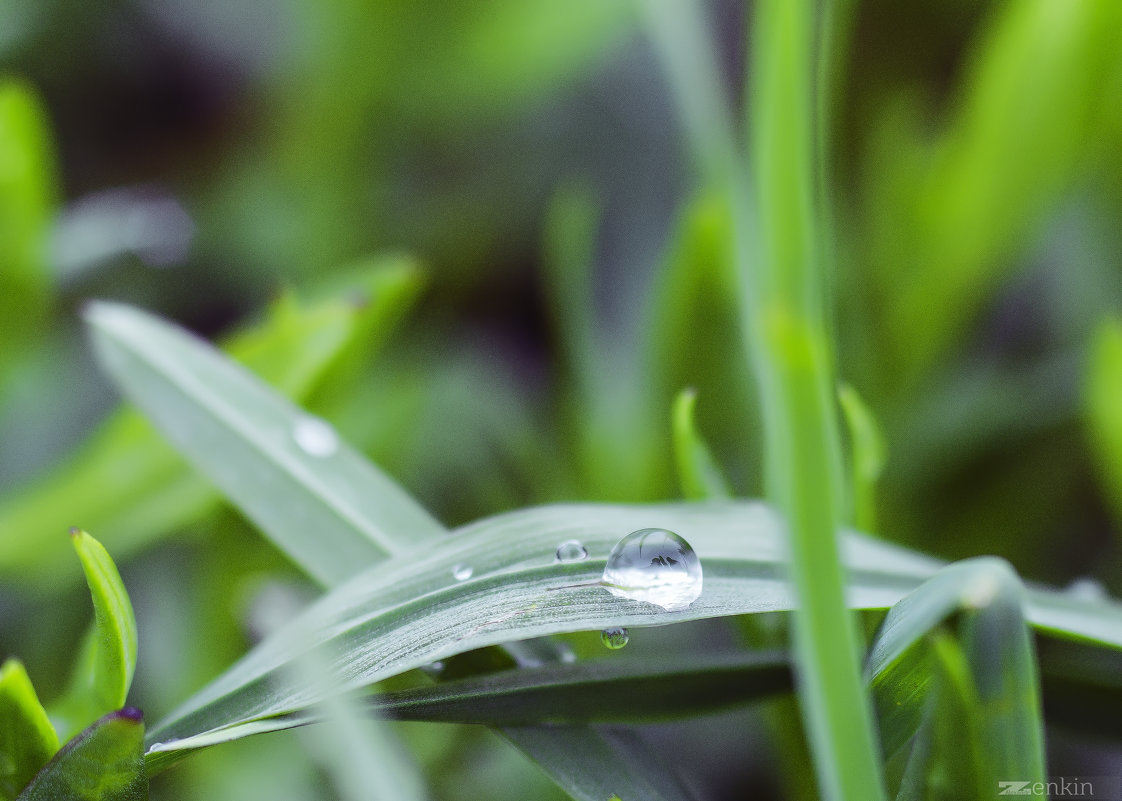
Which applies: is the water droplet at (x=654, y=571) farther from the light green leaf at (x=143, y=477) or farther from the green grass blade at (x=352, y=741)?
the light green leaf at (x=143, y=477)

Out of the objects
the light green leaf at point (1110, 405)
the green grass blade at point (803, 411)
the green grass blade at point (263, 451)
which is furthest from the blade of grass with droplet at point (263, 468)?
the light green leaf at point (1110, 405)

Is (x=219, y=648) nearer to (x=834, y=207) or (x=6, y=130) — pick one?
(x=6, y=130)

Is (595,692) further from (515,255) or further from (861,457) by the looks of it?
(515,255)

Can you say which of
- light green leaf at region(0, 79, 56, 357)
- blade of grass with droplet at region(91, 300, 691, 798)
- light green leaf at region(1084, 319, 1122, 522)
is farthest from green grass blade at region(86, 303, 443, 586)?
light green leaf at region(1084, 319, 1122, 522)

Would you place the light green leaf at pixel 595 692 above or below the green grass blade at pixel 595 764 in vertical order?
above

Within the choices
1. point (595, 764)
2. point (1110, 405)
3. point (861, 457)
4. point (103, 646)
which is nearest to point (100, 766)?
point (103, 646)

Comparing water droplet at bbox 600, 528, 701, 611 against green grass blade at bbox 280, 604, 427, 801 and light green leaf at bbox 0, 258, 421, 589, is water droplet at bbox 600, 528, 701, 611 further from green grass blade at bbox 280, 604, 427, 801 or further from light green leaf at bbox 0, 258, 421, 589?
light green leaf at bbox 0, 258, 421, 589

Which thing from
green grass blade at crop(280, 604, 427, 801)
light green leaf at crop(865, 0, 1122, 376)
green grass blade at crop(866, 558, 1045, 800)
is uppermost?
light green leaf at crop(865, 0, 1122, 376)
